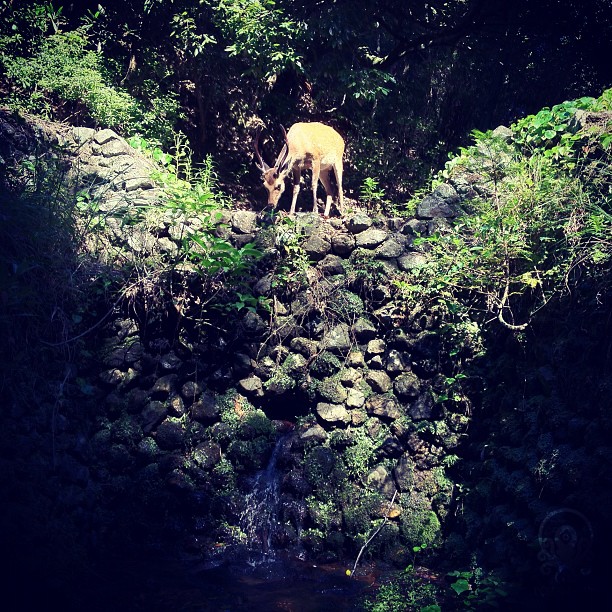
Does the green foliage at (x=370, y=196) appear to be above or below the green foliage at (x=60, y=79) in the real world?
below

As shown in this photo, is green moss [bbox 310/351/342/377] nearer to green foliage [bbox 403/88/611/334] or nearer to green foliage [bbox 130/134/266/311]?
green foliage [bbox 130/134/266/311]

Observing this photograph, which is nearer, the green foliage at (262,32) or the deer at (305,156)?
the deer at (305,156)

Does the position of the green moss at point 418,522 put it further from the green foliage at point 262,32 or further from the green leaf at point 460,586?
the green foliage at point 262,32

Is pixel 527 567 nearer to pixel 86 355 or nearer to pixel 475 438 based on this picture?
pixel 475 438

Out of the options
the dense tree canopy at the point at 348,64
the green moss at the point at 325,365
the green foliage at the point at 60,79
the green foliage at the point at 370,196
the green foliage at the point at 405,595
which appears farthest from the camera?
the dense tree canopy at the point at 348,64

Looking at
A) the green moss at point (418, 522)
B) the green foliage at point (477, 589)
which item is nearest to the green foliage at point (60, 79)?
the green moss at point (418, 522)

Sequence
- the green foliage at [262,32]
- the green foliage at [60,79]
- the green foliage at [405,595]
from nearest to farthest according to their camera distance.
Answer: the green foliage at [405,595] < the green foliage at [60,79] < the green foliage at [262,32]

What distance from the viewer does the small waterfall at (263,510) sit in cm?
598

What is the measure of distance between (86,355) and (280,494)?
256 cm

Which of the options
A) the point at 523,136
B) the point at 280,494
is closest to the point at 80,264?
the point at 280,494

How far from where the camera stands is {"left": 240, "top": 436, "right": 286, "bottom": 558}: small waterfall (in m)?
5.98

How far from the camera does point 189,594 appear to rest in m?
5.06

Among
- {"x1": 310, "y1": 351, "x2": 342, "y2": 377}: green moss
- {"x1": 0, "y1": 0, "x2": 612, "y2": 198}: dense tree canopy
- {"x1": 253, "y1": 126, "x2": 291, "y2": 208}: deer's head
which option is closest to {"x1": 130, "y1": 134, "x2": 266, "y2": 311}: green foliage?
{"x1": 310, "y1": 351, "x2": 342, "y2": 377}: green moss

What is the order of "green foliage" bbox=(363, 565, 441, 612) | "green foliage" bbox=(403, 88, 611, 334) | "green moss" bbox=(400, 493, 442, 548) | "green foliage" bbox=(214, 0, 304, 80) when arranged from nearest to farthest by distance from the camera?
"green foliage" bbox=(363, 565, 441, 612) → "green foliage" bbox=(403, 88, 611, 334) → "green moss" bbox=(400, 493, 442, 548) → "green foliage" bbox=(214, 0, 304, 80)
